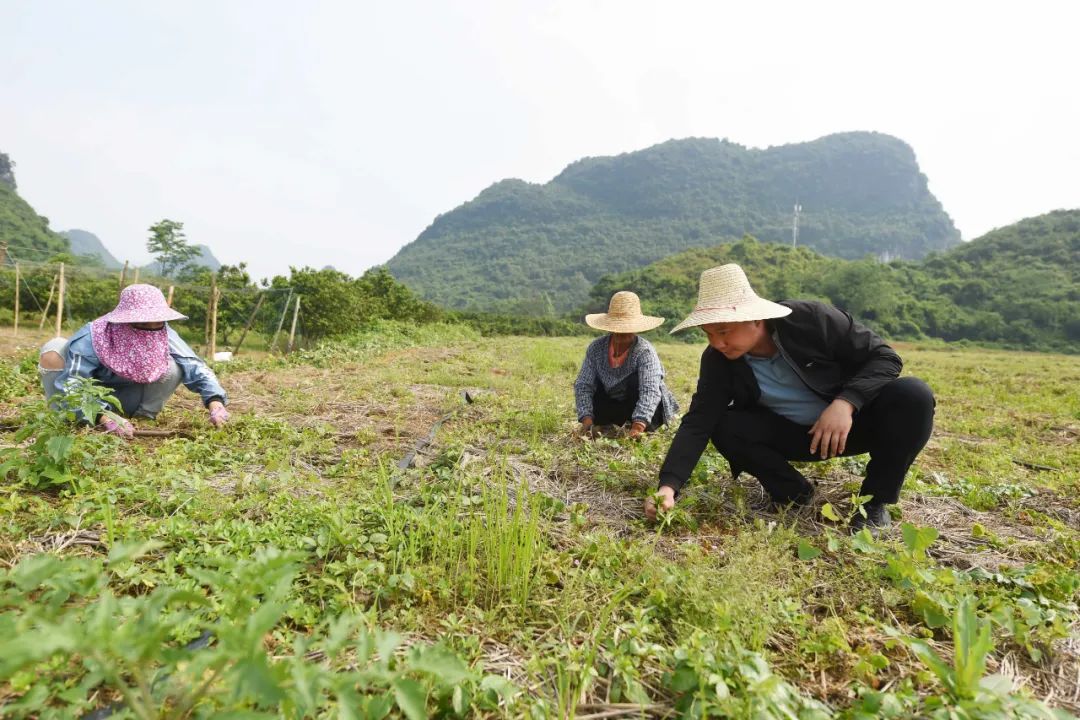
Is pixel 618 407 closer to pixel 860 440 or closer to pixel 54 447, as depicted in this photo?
pixel 860 440

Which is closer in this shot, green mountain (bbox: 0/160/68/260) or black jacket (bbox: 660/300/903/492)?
black jacket (bbox: 660/300/903/492)

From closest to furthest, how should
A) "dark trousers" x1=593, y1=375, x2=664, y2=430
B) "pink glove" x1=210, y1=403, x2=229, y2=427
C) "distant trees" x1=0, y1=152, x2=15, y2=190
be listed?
"pink glove" x1=210, y1=403, x2=229, y2=427 → "dark trousers" x1=593, y1=375, x2=664, y2=430 → "distant trees" x1=0, y1=152, x2=15, y2=190

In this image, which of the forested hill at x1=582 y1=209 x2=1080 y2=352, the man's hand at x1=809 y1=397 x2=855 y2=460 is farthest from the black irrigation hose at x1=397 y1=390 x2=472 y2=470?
the forested hill at x1=582 y1=209 x2=1080 y2=352

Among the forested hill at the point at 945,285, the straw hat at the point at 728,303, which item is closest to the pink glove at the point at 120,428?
the straw hat at the point at 728,303

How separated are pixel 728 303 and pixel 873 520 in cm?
117

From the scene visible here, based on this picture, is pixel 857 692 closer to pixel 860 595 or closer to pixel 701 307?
pixel 860 595

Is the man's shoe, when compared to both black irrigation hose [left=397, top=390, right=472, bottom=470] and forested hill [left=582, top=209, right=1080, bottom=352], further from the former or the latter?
forested hill [left=582, top=209, right=1080, bottom=352]

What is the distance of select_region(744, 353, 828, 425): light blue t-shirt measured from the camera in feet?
8.70

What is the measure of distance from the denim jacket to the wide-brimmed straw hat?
0.76 ft

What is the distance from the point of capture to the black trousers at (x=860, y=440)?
91.4 inches

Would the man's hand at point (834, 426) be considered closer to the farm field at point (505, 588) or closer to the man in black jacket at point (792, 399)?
the man in black jacket at point (792, 399)

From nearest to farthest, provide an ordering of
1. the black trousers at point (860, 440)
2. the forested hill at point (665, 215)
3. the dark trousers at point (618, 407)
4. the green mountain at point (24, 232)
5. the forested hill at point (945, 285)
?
1. the black trousers at point (860, 440)
2. the dark trousers at point (618, 407)
3. the forested hill at point (945, 285)
4. the green mountain at point (24, 232)
5. the forested hill at point (665, 215)

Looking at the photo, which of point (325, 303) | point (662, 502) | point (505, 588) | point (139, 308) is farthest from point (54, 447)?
point (325, 303)

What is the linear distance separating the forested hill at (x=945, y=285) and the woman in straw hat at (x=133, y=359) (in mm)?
34626
